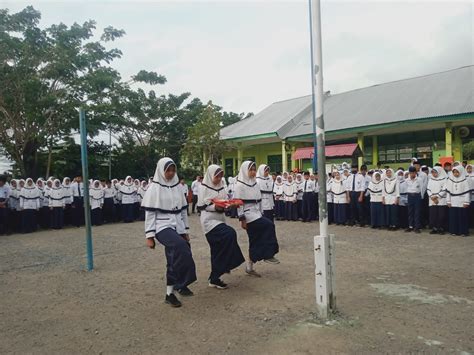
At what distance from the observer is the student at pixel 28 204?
1241 cm

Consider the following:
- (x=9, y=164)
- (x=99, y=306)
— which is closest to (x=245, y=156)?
(x=9, y=164)

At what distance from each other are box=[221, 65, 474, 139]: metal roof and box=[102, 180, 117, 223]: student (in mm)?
9134

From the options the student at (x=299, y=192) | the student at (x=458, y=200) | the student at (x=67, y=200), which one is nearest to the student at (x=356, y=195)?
the student at (x=299, y=192)

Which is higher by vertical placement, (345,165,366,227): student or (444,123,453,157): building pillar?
(444,123,453,157): building pillar

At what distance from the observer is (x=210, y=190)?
5.55 metres

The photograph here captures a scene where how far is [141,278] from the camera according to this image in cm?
607

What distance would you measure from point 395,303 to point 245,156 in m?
21.5

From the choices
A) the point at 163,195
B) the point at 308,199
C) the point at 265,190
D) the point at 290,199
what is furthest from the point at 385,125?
the point at 163,195

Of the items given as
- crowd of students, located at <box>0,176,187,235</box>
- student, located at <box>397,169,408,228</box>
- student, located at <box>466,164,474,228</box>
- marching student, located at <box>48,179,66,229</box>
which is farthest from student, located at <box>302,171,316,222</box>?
marching student, located at <box>48,179,66,229</box>

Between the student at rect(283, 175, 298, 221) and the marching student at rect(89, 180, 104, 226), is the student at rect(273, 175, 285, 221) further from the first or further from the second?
the marching student at rect(89, 180, 104, 226)

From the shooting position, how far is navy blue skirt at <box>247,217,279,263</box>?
5.91m

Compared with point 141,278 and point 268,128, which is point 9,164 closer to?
point 268,128

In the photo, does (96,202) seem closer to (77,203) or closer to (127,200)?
(77,203)

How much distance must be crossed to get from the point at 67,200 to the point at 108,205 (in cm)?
167
